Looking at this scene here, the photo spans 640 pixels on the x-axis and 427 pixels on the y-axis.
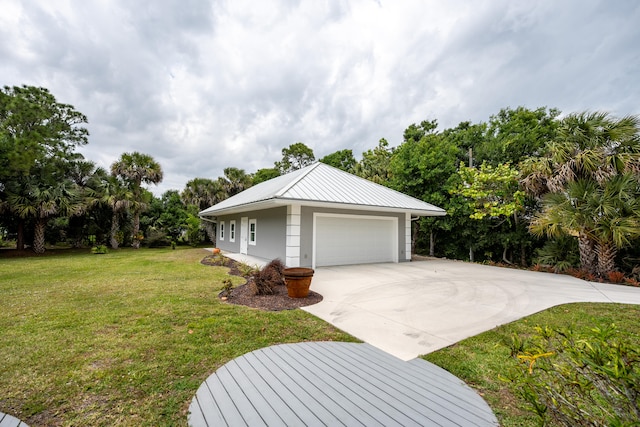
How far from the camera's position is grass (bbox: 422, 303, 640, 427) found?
2.36 m

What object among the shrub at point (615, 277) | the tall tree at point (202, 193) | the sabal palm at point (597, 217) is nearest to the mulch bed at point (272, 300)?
the sabal palm at point (597, 217)

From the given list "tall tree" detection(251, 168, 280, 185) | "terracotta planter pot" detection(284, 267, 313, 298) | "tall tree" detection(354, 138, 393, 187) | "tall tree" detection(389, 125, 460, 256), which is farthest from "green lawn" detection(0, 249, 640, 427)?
"tall tree" detection(251, 168, 280, 185)

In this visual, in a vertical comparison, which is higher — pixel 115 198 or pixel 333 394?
pixel 115 198

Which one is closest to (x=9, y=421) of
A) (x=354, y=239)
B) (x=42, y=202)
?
(x=354, y=239)

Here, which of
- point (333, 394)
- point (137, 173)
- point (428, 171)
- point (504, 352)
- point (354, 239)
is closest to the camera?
point (333, 394)

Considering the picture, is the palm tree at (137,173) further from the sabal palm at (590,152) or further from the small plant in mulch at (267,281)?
the sabal palm at (590,152)

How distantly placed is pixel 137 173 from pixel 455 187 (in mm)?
19479

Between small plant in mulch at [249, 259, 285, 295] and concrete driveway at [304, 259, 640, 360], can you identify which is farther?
small plant in mulch at [249, 259, 285, 295]

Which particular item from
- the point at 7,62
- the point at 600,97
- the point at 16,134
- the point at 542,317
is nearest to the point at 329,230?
the point at 542,317

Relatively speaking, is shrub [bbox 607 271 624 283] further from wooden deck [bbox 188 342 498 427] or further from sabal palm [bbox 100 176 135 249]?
sabal palm [bbox 100 176 135 249]

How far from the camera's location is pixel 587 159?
26.1ft

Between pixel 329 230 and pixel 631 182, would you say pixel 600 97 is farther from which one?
pixel 329 230

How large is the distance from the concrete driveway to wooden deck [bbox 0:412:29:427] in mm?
3361

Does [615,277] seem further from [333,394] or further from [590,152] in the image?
[333,394]
